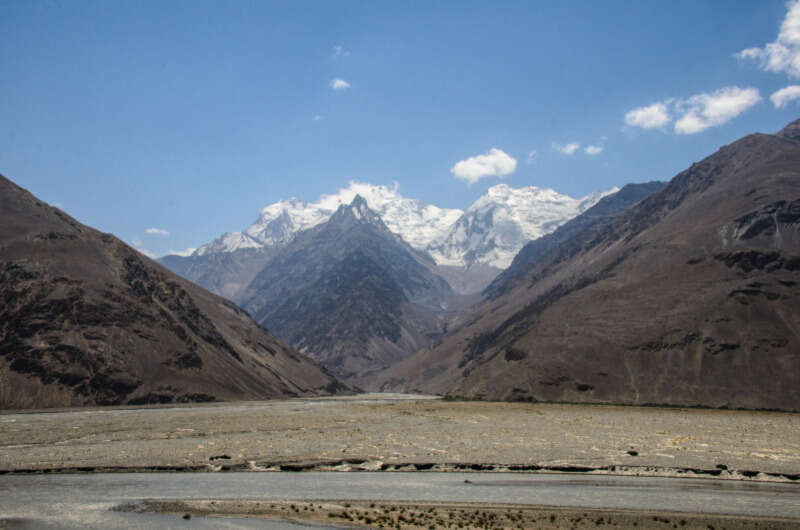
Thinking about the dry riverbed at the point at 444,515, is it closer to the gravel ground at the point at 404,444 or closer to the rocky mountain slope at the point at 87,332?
the gravel ground at the point at 404,444

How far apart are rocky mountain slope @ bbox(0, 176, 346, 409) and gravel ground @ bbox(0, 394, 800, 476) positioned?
30925 mm

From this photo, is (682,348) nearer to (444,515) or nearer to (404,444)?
(404,444)

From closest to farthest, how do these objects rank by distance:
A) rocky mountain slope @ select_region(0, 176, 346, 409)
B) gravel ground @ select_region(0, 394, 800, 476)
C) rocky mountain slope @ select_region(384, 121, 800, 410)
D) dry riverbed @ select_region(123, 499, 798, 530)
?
dry riverbed @ select_region(123, 499, 798, 530)
gravel ground @ select_region(0, 394, 800, 476)
rocky mountain slope @ select_region(0, 176, 346, 409)
rocky mountain slope @ select_region(384, 121, 800, 410)

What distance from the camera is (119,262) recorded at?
619 ft

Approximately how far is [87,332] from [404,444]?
113m

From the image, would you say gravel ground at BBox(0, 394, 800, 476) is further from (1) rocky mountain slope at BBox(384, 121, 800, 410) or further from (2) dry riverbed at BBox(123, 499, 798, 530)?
(1) rocky mountain slope at BBox(384, 121, 800, 410)

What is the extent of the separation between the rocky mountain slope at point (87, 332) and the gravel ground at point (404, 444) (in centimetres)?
3092

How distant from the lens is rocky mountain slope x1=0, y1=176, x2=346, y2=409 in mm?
132750

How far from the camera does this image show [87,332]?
147625 mm

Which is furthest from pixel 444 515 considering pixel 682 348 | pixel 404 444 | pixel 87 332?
pixel 682 348

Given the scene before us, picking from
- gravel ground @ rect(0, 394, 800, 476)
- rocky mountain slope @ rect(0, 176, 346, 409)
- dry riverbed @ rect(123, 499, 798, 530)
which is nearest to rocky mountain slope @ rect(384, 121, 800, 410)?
gravel ground @ rect(0, 394, 800, 476)

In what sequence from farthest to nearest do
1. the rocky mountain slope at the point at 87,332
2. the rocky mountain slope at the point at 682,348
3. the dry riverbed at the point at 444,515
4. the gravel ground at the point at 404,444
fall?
1. the rocky mountain slope at the point at 682,348
2. the rocky mountain slope at the point at 87,332
3. the gravel ground at the point at 404,444
4. the dry riverbed at the point at 444,515

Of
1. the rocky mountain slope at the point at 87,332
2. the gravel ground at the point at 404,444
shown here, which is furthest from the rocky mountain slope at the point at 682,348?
the rocky mountain slope at the point at 87,332

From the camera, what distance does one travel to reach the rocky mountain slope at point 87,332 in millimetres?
132750
